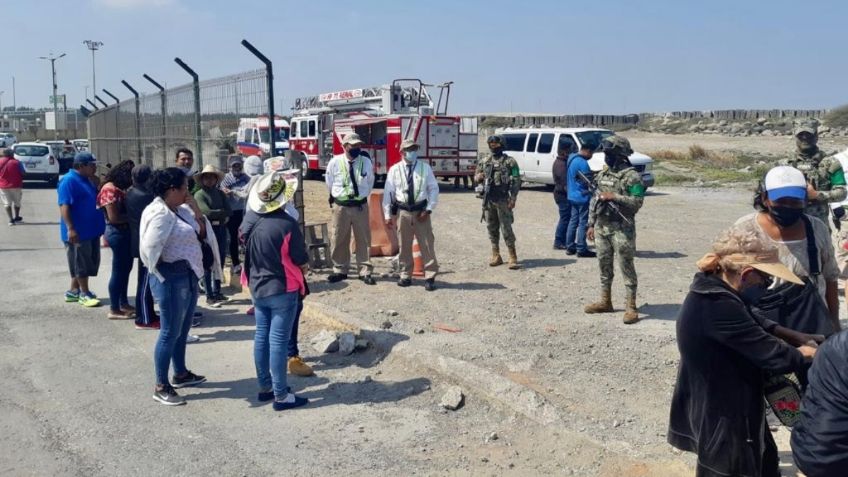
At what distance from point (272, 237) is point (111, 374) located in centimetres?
220

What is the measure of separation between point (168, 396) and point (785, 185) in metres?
4.45

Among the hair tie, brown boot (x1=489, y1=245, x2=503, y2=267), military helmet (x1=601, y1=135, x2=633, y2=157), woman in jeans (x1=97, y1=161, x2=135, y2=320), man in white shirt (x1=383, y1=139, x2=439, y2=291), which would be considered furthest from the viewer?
brown boot (x1=489, y1=245, x2=503, y2=267)

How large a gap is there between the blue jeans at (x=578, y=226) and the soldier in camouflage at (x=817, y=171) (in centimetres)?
506

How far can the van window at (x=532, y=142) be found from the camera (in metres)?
23.2

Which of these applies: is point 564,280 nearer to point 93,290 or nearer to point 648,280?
point 648,280

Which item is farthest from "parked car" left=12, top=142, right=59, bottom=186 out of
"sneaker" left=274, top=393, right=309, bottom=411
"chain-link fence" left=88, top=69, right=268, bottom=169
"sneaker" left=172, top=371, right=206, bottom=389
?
"sneaker" left=274, top=393, right=309, bottom=411

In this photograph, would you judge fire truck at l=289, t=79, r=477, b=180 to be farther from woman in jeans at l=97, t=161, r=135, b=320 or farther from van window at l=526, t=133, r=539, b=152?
woman in jeans at l=97, t=161, r=135, b=320

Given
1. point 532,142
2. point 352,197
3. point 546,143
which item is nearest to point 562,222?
point 352,197

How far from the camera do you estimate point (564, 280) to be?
32.9 ft

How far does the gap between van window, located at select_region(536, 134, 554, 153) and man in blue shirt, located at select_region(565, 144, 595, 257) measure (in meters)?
10.8

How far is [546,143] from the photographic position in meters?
22.8

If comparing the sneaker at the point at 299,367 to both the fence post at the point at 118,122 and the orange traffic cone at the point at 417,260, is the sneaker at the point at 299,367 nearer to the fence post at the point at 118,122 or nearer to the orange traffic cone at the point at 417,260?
the orange traffic cone at the point at 417,260

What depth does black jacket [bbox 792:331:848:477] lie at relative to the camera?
2.70 metres

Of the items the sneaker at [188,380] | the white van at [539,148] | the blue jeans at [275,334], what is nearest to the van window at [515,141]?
the white van at [539,148]
